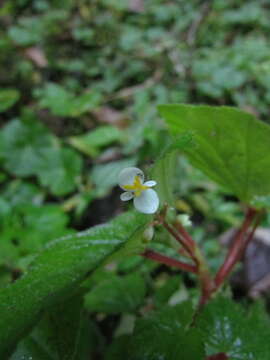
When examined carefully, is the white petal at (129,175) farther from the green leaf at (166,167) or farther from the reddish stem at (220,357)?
the reddish stem at (220,357)

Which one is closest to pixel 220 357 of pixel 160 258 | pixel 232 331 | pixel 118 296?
pixel 232 331

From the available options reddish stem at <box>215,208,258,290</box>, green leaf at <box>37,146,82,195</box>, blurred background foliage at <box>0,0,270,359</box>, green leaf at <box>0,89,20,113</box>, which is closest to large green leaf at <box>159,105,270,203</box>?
reddish stem at <box>215,208,258,290</box>

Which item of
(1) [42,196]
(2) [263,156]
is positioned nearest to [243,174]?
(2) [263,156]

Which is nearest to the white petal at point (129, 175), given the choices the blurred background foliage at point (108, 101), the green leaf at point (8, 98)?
the blurred background foliage at point (108, 101)

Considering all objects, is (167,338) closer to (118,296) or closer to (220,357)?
(220,357)

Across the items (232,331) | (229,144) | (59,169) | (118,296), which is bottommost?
(59,169)

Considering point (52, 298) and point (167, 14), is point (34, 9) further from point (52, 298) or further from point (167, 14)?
point (52, 298)

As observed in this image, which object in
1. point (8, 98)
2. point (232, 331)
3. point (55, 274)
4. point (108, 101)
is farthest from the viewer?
point (108, 101)
